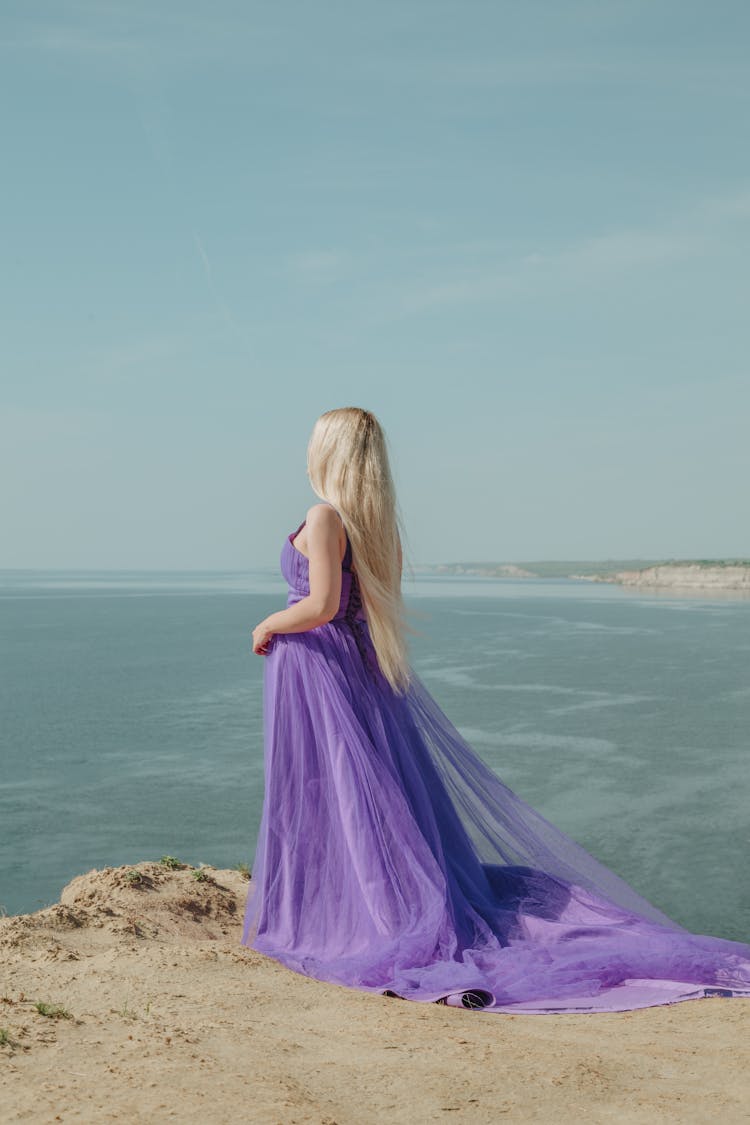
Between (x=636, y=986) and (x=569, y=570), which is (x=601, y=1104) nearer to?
(x=636, y=986)

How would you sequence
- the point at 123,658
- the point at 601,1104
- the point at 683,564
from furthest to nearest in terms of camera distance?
the point at 683,564 < the point at 123,658 < the point at 601,1104

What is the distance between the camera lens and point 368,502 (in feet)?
14.8

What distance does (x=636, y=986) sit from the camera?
4027 mm

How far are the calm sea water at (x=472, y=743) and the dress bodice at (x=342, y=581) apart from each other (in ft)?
1.08

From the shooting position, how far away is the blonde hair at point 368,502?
14.8ft

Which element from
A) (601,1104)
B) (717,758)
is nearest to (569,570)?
(717,758)

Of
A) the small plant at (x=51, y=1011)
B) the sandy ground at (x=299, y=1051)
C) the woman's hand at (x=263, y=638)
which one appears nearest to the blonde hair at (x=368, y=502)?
the woman's hand at (x=263, y=638)

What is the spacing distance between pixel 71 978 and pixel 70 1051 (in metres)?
0.83

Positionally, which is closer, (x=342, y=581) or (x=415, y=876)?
(x=415, y=876)

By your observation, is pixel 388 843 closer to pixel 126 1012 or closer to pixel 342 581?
pixel 342 581

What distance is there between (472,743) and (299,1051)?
38.5 feet

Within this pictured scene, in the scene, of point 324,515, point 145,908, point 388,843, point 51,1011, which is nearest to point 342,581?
point 324,515

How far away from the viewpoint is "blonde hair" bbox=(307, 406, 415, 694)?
4.51 m

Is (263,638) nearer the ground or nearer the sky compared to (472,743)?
nearer the sky
